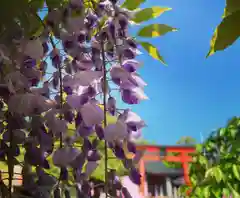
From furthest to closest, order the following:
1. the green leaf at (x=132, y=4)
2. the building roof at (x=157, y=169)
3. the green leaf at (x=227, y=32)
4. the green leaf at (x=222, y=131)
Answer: the building roof at (x=157, y=169) → the green leaf at (x=222, y=131) → the green leaf at (x=132, y=4) → the green leaf at (x=227, y=32)

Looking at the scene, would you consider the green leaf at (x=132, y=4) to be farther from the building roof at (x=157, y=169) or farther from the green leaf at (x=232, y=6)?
the building roof at (x=157, y=169)

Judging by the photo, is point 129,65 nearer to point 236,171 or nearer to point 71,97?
point 71,97

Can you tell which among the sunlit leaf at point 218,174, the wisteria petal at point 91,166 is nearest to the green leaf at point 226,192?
the sunlit leaf at point 218,174

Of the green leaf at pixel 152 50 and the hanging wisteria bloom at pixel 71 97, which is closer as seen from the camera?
the hanging wisteria bloom at pixel 71 97

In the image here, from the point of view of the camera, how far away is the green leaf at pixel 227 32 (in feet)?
1.65

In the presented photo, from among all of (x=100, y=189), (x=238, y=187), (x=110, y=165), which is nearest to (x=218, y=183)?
(x=238, y=187)

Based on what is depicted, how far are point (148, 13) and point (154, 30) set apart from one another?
3cm

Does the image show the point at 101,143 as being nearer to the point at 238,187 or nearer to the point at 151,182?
the point at 238,187

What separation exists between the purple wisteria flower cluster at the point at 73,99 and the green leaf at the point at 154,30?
8 centimetres

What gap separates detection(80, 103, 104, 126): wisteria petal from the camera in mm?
517

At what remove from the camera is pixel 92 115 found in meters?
0.52

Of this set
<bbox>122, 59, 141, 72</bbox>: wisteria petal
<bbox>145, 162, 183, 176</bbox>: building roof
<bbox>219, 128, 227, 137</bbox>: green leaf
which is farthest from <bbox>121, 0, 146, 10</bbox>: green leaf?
<bbox>145, 162, 183, 176</bbox>: building roof

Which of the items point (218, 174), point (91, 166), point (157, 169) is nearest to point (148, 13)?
point (91, 166)

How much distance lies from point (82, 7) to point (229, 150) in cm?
261
